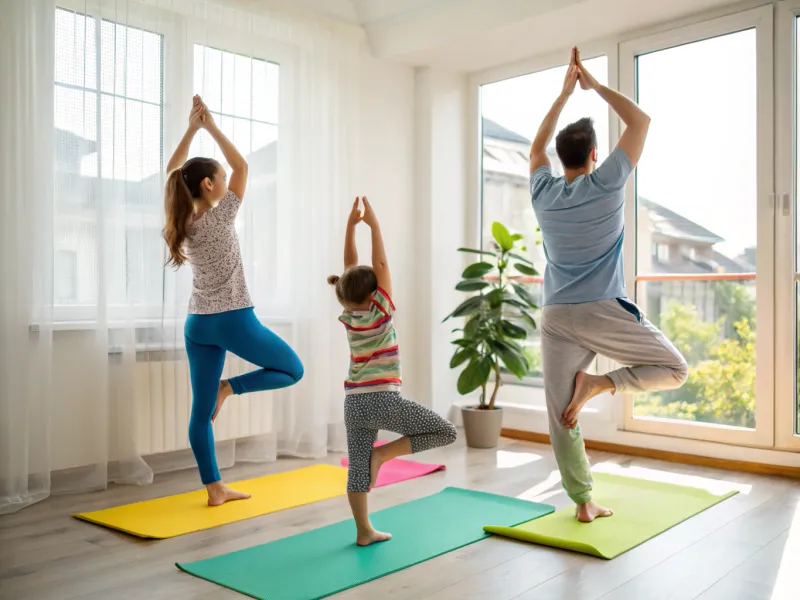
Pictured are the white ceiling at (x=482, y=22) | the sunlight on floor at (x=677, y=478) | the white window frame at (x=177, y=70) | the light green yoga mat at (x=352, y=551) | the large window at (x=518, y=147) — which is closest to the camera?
the light green yoga mat at (x=352, y=551)

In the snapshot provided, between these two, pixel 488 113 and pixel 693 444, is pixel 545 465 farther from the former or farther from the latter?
pixel 488 113

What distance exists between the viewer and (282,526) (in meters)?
2.76

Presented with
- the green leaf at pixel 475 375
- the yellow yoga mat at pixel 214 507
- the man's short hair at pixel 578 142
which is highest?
the man's short hair at pixel 578 142

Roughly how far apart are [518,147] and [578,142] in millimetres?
2313

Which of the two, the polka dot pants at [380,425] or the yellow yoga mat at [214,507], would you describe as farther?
the yellow yoga mat at [214,507]

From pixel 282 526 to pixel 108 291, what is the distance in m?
1.39

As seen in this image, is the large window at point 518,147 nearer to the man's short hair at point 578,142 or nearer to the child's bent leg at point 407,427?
the man's short hair at point 578,142

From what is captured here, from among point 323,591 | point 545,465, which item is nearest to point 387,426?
point 323,591

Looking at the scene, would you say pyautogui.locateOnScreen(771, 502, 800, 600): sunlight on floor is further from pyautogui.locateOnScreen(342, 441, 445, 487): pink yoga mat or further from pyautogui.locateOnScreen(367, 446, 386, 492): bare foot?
pyautogui.locateOnScreen(342, 441, 445, 487): pink yoga mat

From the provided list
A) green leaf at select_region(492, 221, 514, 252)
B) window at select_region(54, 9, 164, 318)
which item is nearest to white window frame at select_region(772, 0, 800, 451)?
green leaf at select_region(492, 221, 514, 252)

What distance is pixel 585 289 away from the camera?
257 centimetres

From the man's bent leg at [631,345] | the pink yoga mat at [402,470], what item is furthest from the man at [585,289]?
the pink yoga mat at [402,470]

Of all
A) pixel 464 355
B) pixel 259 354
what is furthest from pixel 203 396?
pixel 464 355

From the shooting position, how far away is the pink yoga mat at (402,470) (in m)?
3.43
